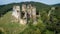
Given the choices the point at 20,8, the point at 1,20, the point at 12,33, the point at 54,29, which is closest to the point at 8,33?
the point at 12,33

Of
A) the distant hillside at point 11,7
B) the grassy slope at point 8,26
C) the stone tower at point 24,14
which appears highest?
the distant hillside at point 11,7

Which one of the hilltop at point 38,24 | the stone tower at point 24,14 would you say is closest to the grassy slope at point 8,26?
the hilltop at point 38,24

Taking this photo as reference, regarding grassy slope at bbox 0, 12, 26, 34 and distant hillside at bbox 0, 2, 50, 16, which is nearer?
grassy slope at bbox 0, 12, 26, 34

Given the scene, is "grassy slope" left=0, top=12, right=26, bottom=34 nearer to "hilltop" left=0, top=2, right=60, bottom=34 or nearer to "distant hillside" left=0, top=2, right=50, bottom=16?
"hilltop" left=0, top=2, right=60, bottom=34

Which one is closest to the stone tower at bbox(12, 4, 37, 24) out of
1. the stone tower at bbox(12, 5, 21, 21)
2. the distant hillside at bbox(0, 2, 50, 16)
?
the stone tower at bbox(12, 5, 21, 21)

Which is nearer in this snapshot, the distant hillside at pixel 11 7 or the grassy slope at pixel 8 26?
the grassy slope at pixel 8 26

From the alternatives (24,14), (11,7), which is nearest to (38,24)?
(24,14)

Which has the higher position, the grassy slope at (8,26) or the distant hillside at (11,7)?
the distant hillside at (11,7)

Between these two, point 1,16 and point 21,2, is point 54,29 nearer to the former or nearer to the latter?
point 21,2

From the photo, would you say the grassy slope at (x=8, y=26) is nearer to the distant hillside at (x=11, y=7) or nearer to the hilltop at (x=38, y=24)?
the hilltop at (x=38, y=24)
